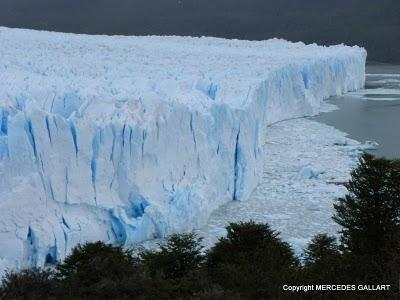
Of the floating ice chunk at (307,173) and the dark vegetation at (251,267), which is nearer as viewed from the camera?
the dark vegetation at (251,267)

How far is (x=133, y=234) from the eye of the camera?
295 inches

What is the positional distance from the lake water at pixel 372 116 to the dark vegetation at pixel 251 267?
6.97 m

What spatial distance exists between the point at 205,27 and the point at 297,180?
41.2 meters

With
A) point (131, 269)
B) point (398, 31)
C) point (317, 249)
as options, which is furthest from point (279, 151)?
point (398, 31)

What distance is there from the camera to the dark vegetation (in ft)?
14.1

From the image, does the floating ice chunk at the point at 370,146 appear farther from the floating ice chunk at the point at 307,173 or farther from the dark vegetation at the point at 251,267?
the dark vegetation at the point at 251,267

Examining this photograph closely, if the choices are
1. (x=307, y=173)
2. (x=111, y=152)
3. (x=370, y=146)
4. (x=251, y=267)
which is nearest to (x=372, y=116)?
(x=370, y=146)

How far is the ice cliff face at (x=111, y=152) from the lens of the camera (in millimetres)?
6680

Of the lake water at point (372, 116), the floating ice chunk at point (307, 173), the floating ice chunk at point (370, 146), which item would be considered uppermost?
the lake water at point (372, 116)

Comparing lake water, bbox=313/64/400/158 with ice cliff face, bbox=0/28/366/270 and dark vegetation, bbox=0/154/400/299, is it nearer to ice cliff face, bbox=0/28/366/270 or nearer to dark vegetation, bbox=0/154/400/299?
ice cliff face, bbox=0/28/366/270

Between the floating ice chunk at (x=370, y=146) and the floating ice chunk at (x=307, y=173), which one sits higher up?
the floating ice chunk at (x=370, y=146)

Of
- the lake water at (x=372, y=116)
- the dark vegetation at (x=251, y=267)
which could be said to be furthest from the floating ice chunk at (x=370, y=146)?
the dark vegetation at (x=251, y=267)

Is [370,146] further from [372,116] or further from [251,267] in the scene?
[251,267]

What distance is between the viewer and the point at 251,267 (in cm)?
490
